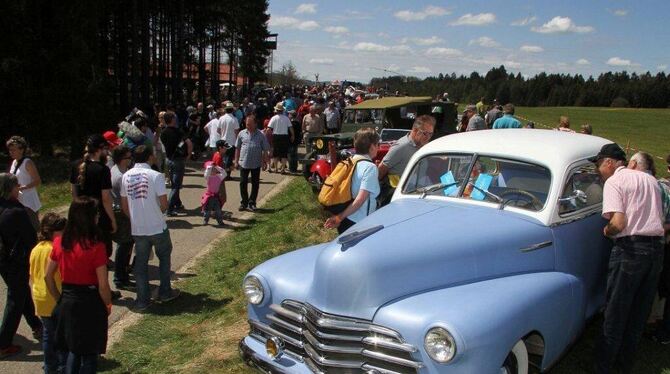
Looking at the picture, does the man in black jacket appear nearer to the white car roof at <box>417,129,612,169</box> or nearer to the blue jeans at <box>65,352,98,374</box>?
the blue jeans at <box>65,352,98,374</box>

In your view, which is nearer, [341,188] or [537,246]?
[537,246]

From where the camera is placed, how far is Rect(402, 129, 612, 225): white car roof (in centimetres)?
443

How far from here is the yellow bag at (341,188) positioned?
5.23 meters

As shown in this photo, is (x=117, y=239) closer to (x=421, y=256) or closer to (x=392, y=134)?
(x=421, y=256)

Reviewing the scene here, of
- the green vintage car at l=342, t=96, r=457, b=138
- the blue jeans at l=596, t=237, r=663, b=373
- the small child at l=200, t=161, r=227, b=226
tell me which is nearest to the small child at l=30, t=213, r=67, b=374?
the blue jeans at l=596, t=237, r=663, b=373

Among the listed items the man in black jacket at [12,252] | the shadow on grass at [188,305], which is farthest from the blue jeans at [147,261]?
the man in black jacket at [12,252]

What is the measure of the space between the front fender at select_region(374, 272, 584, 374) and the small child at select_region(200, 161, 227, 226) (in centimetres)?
620

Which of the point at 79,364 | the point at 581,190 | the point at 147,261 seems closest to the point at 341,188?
the point at 581,190

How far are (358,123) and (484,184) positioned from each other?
914 cm

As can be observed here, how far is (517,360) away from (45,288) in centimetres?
361

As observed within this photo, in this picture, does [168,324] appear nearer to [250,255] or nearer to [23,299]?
[23,299]

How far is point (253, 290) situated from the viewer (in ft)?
13.8

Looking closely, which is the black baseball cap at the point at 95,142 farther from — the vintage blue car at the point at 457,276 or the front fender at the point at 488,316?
the front fender at the point at 488,316

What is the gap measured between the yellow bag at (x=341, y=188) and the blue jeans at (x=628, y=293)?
2.31 m
